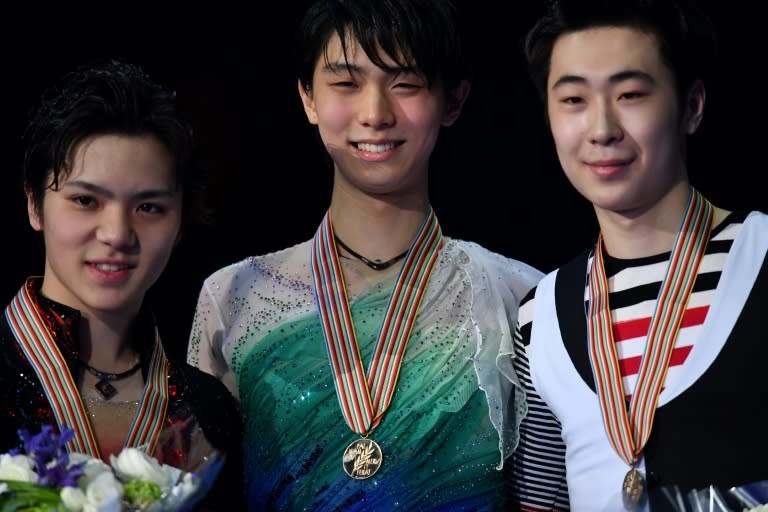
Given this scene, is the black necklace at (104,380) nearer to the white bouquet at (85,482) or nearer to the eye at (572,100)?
the white bouquet at (85,482)

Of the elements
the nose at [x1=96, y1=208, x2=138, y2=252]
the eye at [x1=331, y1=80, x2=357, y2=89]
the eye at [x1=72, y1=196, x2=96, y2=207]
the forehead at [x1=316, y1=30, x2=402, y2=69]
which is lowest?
the nose at [x1=96, y1=208, x2=138, y2=252]

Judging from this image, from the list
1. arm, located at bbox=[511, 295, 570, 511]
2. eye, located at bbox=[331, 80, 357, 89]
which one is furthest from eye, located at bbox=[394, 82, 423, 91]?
arm, located at bbox=[511, 295, 570, 511]

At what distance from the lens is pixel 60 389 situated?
2.81 m

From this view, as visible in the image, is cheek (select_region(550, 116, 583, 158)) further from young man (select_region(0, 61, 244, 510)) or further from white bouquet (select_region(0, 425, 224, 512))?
white bouquet (select_region(0, 425, 224, 512))

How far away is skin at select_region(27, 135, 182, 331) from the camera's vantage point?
287 cm

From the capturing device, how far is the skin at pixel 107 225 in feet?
9.43

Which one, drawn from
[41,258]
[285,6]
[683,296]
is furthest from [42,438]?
[285,6]

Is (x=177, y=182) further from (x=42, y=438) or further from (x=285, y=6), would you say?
(x=285, y=6)

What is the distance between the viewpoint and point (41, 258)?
399cm

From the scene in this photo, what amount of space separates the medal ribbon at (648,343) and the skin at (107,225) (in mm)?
1038

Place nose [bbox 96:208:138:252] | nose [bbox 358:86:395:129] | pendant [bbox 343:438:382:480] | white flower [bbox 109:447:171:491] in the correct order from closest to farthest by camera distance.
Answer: white flower [bbox 109:447:171:491] < nose [bbox 96:208:138:252] < pendant [bbox 343:438:382:480] < nose [bbox 358:86:395:129]

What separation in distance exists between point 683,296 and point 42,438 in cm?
146

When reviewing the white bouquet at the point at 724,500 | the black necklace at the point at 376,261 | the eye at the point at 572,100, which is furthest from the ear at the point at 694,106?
the white bouquet at the point at 724,500

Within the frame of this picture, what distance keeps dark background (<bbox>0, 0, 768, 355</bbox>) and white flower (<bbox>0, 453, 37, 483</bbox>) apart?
6.65ft
